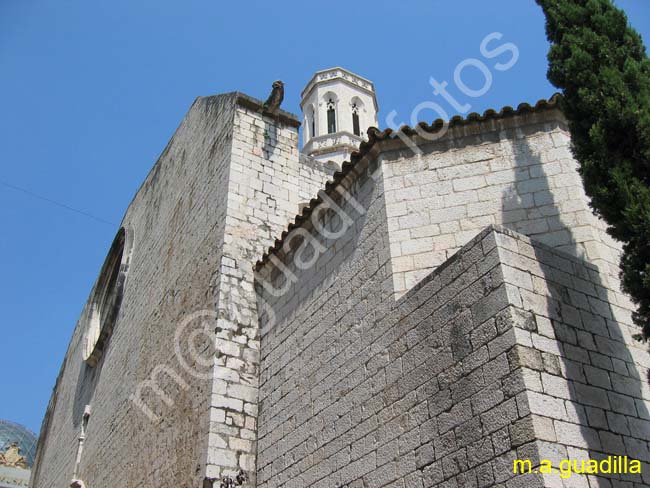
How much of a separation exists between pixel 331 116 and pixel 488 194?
20608 mm

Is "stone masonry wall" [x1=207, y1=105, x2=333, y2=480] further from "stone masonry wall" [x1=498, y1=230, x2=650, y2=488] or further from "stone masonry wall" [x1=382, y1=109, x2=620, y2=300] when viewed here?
"stone masonry wall" [x1=498, y1=230, x2=650, y2=488]

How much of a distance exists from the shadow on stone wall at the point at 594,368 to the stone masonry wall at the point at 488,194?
60cm

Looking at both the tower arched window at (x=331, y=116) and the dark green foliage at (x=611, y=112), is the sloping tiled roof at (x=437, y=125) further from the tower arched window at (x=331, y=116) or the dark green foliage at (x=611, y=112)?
the tower arched window at (x=331, y=116)

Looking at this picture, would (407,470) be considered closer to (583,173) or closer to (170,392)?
(583,173)

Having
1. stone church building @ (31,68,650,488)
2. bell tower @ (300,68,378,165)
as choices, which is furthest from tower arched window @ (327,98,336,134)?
stone church building @ (31,68,650,488)

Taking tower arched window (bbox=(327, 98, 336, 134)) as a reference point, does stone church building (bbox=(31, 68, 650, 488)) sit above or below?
below

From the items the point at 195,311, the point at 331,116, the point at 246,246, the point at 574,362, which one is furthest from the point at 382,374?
the point at 331,116

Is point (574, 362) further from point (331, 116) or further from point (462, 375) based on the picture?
point (331, 116)

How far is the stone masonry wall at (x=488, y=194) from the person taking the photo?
525 cm

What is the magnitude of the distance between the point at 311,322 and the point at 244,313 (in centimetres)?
114

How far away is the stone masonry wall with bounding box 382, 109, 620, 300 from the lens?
17.2ft

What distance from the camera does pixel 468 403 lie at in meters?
4.01

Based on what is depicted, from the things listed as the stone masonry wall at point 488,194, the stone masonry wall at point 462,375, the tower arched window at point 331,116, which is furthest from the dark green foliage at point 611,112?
A: the tower arched window at point 331,116

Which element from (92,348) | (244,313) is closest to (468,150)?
(244,313)
